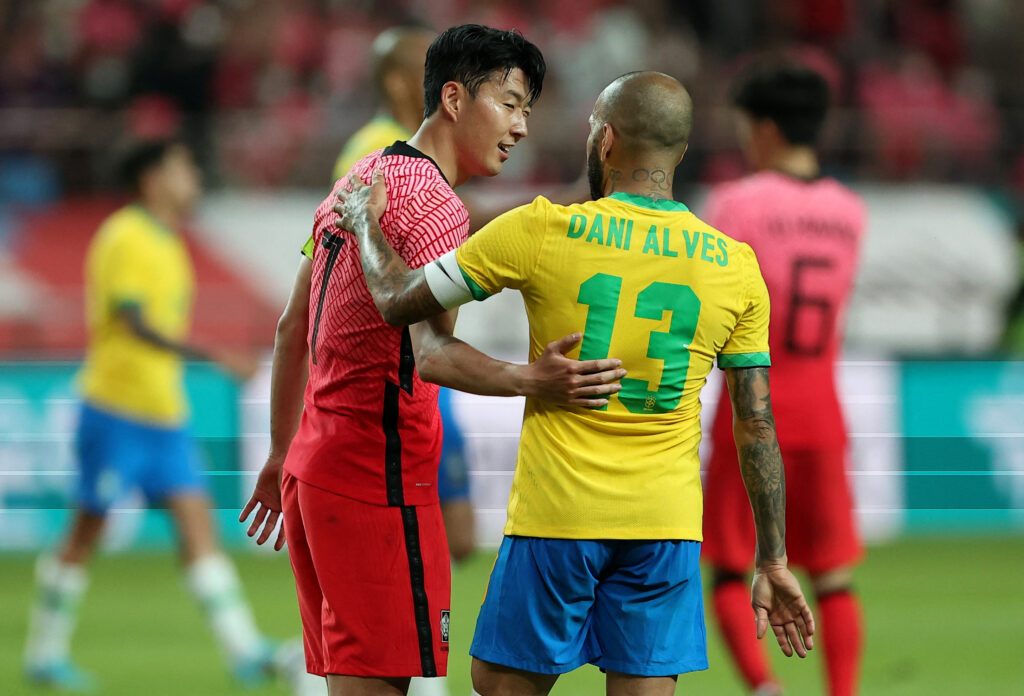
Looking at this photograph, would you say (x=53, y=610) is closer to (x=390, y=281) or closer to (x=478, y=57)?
(x=390, y=281)

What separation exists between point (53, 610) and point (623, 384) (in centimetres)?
436

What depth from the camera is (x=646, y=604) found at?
350cm

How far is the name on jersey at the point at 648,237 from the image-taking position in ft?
11.1

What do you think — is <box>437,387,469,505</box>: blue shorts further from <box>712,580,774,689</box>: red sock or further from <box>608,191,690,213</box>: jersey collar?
<box>608,191,690,213</box>: jersey collar

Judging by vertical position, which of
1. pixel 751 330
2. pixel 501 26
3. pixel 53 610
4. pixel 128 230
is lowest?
pixel 53 610

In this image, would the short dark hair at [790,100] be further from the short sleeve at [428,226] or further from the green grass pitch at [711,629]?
the green grass pitch at [711,629]

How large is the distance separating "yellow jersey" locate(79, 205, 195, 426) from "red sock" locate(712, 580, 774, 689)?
3.21 meters

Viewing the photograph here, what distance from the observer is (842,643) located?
17.6 feet

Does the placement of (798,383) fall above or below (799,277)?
below

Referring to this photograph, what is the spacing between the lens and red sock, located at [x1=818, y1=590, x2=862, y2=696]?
17.6 feet

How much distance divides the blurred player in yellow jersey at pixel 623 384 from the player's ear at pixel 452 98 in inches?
13.9

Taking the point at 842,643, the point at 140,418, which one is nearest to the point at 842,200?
the point at 842,643

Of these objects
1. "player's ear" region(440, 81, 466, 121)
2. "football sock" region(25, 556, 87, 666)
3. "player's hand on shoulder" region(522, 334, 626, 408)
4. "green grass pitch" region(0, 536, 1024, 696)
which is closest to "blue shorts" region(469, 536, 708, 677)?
"player's hand on shoulder" region(522, 334, 626, 408)

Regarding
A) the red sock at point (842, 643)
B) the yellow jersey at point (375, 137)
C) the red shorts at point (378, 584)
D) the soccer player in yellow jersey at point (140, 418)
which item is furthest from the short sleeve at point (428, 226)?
the soccer player in yellow jersey at point (140, 418)
